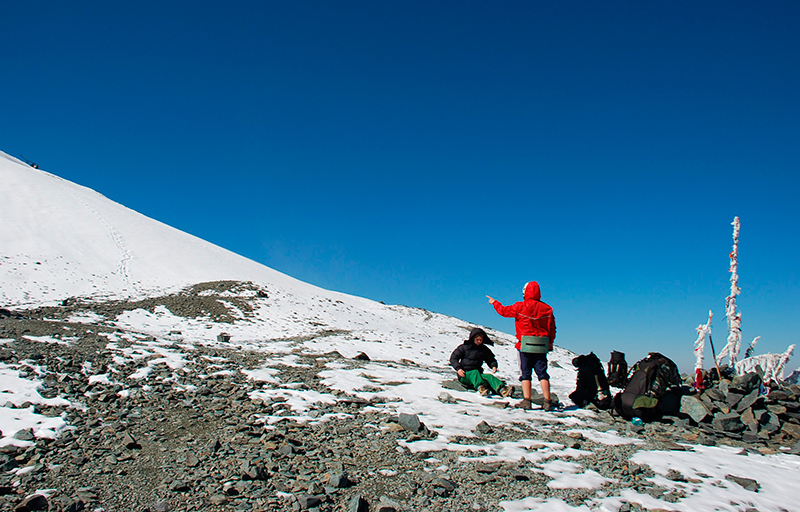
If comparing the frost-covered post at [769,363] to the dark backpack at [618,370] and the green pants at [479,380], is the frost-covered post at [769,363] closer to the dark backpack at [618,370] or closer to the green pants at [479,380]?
the dark backpack at [618,370]

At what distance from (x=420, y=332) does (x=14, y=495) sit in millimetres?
28282

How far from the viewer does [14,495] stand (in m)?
4.64

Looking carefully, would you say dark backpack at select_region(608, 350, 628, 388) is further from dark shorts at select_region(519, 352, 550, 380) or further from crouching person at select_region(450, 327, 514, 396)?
crouching person at select_region(450, 327, 514, 396)

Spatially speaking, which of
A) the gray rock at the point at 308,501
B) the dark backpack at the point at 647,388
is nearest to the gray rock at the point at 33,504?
the gray rock at the point at 308,501

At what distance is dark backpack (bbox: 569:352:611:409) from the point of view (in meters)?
10.4

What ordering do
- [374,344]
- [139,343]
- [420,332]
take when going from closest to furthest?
[139,343]
[374,344]
[420,332]

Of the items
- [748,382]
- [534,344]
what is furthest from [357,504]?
[748,382]

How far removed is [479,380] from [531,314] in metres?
2.55

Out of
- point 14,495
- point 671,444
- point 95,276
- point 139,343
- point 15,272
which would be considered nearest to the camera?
point 14,495

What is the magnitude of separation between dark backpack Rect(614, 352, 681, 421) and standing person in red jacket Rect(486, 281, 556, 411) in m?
1.56

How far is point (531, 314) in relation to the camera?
963 cm

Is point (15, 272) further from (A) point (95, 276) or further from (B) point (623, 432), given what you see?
(B) point (623, 432)

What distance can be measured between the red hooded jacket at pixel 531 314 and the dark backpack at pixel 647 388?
6.18 feet

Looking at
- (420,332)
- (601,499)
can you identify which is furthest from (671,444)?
(420,332)
